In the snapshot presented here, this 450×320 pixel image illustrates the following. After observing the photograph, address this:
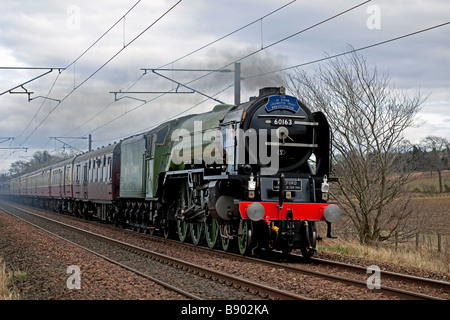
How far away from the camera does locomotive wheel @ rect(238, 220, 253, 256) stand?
12.1 metres

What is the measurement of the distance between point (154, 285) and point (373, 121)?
11789 millimetres

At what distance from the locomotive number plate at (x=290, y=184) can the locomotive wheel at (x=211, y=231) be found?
238 centimetres

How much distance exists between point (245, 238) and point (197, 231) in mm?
3150

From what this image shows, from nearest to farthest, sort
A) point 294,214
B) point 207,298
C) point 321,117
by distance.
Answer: point 207,298 → point 294,214 → point 321,117

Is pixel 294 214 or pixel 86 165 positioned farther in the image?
pixel 86 165

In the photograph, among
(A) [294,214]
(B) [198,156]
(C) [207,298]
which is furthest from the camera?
(B) [198,156]

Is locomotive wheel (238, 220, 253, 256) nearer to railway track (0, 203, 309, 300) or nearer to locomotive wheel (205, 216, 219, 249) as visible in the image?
locomotive wheel (205, 216, 219, 249)

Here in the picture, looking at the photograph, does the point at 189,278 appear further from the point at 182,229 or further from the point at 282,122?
the point at 182,229

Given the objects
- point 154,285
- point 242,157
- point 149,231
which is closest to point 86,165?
point 149,231

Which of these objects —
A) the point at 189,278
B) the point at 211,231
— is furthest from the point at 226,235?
the point at 189,278

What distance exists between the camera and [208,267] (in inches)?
434

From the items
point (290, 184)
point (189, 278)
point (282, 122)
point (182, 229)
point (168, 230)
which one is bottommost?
point (189, 278)

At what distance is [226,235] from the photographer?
43.4ft
